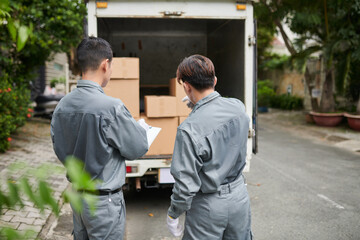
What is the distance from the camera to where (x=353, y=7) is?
10.2 m

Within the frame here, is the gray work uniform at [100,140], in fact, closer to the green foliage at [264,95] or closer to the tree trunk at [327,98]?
the tree trunk at [327,98]

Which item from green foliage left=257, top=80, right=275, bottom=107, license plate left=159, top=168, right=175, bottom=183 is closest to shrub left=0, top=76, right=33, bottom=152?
license plate left=159, top=168, right=175, bottom=183

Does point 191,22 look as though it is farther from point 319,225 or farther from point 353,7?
point 353,7

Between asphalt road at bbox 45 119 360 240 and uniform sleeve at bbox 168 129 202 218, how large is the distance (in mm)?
1962

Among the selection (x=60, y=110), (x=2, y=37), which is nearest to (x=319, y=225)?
(x=60, y=110)

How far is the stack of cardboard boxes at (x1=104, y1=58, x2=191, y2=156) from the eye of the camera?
4090mm

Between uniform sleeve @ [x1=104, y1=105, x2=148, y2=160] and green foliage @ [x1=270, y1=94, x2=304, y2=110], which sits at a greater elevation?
green foliage @ [x1=270, y1=94, x2=304, y2=110]

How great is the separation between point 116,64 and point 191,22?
9.52 ft

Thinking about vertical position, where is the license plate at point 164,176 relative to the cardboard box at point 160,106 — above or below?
below

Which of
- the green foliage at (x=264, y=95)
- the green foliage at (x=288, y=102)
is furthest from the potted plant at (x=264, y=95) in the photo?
the green foliage at (x=288, y=102)

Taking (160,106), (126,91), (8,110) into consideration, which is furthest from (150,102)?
(8,110)

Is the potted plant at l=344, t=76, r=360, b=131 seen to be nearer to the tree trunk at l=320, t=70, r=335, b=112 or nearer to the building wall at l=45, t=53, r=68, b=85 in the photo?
the tree trunk at l=320, t=70, r=335, b=112

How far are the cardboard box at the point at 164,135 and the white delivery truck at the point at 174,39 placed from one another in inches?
4.6

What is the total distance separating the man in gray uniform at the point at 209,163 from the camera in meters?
1.91
